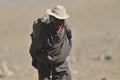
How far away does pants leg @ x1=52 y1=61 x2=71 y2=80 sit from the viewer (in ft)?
23.1

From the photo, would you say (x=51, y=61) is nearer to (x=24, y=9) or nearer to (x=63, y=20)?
(x=63, y=20)

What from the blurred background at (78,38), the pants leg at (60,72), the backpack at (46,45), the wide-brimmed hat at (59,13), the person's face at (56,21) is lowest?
the blurred background at (78,38)

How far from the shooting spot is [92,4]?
2367 cm

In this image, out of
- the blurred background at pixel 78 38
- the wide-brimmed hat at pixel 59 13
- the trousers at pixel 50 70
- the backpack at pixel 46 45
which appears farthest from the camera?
the blurred background at pixel 78 38

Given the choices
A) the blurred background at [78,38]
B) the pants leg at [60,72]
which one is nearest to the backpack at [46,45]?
the pants leg at [60,72]

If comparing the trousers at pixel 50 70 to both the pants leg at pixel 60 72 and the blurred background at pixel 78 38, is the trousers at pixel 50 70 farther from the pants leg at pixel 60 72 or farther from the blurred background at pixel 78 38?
the blurred background at pixel 78 38

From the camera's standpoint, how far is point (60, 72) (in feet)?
23.2

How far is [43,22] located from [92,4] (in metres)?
17.0

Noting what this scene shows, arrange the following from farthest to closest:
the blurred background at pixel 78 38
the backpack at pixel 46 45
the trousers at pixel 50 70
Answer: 1. the blurred background at pixel 78 38
2. the trousers at pixel 50 70
3. the backpack at pixel 46 45

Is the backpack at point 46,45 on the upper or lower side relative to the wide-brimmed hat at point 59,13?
lower

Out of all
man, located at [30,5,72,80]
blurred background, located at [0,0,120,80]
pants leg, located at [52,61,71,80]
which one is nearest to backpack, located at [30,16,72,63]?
man, located at [30,5,72,80]

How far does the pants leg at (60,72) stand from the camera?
7.04 meters

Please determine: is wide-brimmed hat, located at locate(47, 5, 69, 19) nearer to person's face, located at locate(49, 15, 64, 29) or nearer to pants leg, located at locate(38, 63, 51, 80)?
person's face, located at locate(49, 15, 64, 29)

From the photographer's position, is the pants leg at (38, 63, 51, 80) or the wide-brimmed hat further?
the pants leg at (38, 63, 51, 80)
